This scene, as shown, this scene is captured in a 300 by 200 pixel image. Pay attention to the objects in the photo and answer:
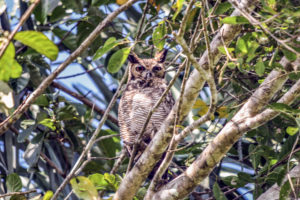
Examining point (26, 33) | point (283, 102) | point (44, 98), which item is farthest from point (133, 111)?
point (26, 33)

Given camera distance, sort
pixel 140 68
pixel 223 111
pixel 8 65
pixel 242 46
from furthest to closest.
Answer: pixel 140 68
pixel 223 111
pixel 242 46
pixel 8 65

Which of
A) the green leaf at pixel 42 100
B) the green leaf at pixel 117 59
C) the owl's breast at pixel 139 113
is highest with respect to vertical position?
the green leaf at pixel 117 59

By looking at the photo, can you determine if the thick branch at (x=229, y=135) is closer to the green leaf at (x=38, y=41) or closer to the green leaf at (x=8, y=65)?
the green leaf at (x=38, y=41)

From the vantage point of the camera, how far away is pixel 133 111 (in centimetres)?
407

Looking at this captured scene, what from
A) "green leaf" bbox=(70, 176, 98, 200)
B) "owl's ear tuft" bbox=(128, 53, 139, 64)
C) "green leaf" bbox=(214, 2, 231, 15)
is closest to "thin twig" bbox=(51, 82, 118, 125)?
"owl's ear tuft" bbox=(128, 53, 139, 64)

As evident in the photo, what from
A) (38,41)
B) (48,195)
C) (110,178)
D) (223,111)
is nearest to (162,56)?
(223,111)

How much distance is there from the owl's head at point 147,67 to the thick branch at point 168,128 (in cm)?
149

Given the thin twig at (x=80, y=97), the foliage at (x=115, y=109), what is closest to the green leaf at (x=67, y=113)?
the foliage at (x=115, y=109)

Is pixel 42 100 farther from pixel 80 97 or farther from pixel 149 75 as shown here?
pixel 149 75

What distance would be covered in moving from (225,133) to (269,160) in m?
0.83

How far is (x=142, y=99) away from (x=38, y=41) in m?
2.31

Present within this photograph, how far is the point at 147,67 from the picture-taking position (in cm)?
434

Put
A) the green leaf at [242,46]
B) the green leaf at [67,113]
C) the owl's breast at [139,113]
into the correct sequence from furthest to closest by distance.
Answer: the owl's breast at [139,113]
the green leaf at [67,113]
the green leaf at [242,46]

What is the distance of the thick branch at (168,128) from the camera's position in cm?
267
